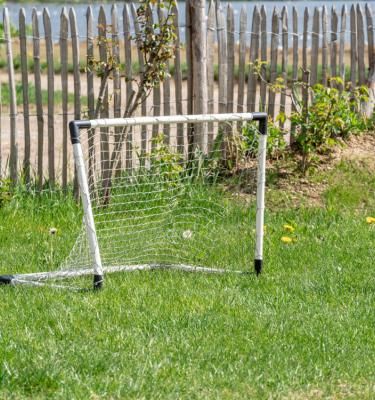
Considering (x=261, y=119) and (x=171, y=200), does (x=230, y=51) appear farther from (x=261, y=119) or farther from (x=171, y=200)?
(x=261, y=119)

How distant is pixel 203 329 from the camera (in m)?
5.21

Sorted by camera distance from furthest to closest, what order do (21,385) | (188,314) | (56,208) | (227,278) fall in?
(56,208), (227,278), (188,314), (21,385)

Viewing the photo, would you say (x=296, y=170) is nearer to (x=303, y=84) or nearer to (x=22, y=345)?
(x=303, y=84)

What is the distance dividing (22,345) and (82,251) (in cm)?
161

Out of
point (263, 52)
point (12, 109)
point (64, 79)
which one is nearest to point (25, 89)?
point (12, 109)

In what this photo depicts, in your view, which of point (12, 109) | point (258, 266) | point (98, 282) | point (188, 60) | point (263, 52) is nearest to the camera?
point (98, 282)

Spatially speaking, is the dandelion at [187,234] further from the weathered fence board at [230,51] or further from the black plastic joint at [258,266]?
the weathered fence board at [230,51]

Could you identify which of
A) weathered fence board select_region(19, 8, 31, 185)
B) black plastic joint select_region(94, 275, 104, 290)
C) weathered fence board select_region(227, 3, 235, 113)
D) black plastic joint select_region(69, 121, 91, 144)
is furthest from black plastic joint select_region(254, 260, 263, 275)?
weathered fence board select_region(19, 8, 31, 185)

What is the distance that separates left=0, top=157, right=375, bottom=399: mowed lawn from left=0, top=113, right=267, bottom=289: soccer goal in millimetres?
243

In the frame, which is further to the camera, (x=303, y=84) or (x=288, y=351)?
(x=303, y=84)

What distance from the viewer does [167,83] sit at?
8.55 m

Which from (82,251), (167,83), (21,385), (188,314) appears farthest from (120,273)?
(167,83)

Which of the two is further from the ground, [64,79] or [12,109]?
[64,79]

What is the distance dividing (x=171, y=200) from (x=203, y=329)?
2652 mm
